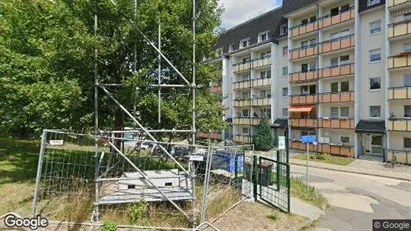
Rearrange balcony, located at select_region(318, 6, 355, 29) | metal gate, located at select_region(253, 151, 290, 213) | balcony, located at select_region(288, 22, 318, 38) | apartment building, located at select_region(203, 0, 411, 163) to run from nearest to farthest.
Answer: metal gate, located at select_region(253, 151, 290, 213) < apartment building, located at select_region(203, 0, 411, 163) < balcony, located at select_region(318, 6, 355, 29) < balcony, located at select_region(288, 22, 318, 38)

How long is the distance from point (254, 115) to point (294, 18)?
12.4 m

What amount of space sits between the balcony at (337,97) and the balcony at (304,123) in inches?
84.9

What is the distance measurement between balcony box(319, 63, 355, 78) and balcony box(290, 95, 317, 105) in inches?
92.2

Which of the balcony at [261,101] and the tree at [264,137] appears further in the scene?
the balcony at [261,101]

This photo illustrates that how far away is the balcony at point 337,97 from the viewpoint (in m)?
28.0

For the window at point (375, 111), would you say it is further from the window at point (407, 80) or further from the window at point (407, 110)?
the window at point (407, 80)

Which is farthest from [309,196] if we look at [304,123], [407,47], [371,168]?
[304,123]

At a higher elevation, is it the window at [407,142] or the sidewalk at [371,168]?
the window at [407,142]

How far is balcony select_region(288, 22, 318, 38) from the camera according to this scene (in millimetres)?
31672

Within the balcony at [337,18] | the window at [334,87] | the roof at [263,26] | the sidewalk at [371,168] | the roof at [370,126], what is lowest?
the sidewalk at [371,168]

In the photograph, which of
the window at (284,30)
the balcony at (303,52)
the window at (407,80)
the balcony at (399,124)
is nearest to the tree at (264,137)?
the balcony at (303,52)

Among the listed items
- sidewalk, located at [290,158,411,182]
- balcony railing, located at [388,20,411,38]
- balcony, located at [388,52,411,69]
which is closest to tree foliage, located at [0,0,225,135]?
sidewalk, located at [290,158,411,182]

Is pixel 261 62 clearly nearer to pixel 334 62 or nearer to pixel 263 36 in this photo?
pixel 263 36

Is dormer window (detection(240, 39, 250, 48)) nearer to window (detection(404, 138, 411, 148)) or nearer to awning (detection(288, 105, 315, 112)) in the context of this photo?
awning (detection(288, 105, 315, 112))
